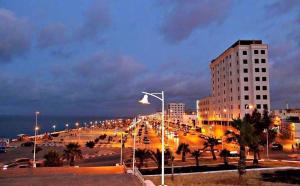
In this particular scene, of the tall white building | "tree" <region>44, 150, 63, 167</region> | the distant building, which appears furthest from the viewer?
the tall white building

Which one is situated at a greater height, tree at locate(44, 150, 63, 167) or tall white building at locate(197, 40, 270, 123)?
tall white building at locate(197, 40, 270, 123)

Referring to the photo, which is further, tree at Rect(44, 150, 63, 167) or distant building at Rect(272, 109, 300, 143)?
distant building at Rect(272, 109, 300, 143)

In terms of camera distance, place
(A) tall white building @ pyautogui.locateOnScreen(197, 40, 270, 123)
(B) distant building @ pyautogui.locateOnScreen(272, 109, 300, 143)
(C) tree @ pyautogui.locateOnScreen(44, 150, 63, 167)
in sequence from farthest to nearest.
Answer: (A) tall white building @ pyautogui.locateOnScreen(197, 40, 270, 123) < (B) distant building @ pyautogui.locateOnScreen(272, 109, 300, 143) < (C) tree @ pyautogui.locateOnScreen(44, 150, 63, 167)

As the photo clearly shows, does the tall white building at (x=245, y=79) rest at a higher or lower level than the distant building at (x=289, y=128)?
higher

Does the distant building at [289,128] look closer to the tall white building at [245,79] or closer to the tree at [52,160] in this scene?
the tall white building at [245,79]

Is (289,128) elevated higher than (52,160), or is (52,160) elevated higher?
(289,128)

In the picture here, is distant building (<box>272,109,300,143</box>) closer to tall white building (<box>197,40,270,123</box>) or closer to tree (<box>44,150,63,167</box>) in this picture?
tall white building (<box>197,40,270,123</box>)

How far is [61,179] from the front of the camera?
20.6 metres

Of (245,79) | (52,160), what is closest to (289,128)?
(245,79)

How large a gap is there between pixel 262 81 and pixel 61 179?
72.6 meters

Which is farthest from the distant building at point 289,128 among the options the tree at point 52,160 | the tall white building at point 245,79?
the tree at point 52,160

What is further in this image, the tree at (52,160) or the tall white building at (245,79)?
the tall white building at (245,79)

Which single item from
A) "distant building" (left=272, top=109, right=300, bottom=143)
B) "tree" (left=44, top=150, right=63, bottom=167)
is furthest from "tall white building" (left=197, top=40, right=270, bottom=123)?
"tree" (left=44, top=150, right=63, bottom=167)

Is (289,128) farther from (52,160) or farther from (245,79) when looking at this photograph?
(52,160)
